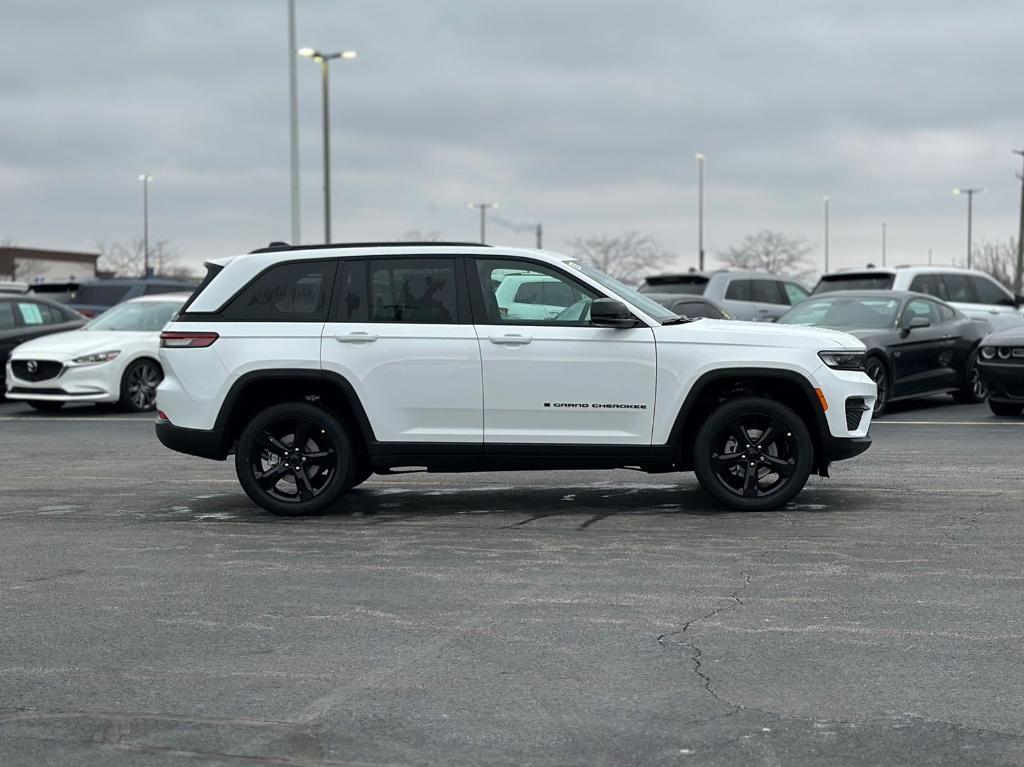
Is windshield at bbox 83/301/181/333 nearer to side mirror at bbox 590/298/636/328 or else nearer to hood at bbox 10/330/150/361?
hood at bbox 10/330/150/361

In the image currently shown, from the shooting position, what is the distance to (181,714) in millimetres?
5266

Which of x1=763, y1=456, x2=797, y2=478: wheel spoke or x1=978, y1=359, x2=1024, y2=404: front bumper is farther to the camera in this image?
x1=978, y1=359, x2=1024, y2=404: front bumper

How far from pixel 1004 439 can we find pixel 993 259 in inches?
3772

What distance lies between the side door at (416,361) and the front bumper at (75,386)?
1035 centimetres

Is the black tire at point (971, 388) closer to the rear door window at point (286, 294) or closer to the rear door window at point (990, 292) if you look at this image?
the rear door window at point (990, 292)

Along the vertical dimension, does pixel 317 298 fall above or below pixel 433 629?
above

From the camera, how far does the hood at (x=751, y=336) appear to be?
32.5 feet

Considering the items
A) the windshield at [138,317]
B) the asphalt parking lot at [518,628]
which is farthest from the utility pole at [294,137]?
the asphalt parking lot at [518,628]

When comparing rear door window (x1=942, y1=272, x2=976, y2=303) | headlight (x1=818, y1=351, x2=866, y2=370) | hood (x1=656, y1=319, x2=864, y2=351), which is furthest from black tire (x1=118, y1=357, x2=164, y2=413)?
headlight (x1=818, y1=351, x2=866, y2=370)

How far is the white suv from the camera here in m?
9.87

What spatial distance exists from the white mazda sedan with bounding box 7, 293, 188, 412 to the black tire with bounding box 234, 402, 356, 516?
388 inches

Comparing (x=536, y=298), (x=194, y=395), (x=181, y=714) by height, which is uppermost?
(x=536, y=298)

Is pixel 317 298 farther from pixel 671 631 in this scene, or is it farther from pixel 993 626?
pixel 993 626

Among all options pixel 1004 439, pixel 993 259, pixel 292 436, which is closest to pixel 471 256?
pixel 292 436
